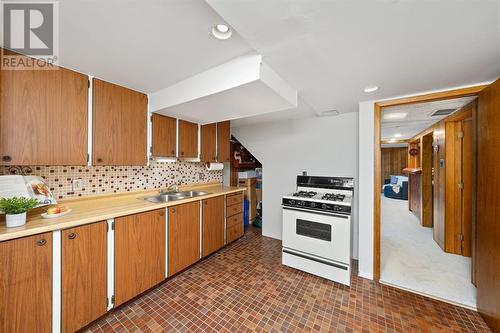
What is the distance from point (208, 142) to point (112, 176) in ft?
4.47

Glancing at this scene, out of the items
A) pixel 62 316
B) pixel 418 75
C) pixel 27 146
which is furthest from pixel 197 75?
pixel 62 316

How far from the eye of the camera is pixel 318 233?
221 centimetres

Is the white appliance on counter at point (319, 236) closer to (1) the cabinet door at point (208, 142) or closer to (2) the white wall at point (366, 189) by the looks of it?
(2) the white wall at point (366, 189)

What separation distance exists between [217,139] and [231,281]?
2.11m

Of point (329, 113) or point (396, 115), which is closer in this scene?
point (329, 113)

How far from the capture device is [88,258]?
1.45 m

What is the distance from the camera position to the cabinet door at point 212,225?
2504 millimetres

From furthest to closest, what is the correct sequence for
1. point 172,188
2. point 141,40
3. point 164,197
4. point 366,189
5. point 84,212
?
point 172,188
point 164,197
point 366,189
point 84,212
point 141,40

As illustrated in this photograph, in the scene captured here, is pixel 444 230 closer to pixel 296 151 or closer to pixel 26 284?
pixel 296 151

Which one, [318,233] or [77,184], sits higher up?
[77,184]

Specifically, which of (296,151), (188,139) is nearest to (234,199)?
(188,139)

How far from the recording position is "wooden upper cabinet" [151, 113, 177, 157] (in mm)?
2262

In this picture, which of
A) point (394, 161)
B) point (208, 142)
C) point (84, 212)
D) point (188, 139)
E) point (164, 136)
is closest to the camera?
point (84, 212)

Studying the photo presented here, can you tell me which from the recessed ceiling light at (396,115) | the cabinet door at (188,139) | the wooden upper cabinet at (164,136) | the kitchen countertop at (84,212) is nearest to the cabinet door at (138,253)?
the kitchen countertop at (84,212)
